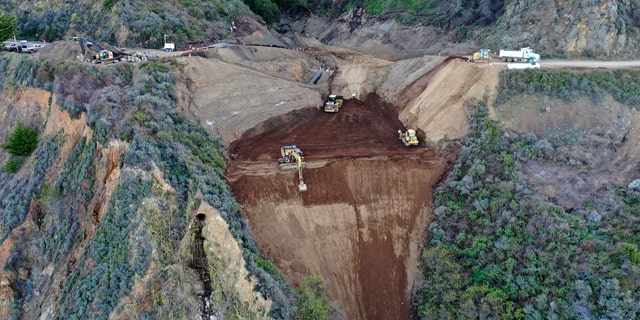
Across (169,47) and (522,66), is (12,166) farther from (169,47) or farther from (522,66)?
(522,66)

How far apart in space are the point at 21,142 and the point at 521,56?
3401cm

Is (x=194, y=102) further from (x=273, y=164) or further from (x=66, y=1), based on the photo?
(x=66, y=1)

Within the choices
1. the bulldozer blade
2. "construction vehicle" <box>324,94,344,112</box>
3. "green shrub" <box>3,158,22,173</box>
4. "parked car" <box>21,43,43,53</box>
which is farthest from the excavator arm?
"parked car" <box>21,43,43,53</box>

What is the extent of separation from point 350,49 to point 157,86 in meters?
32.1

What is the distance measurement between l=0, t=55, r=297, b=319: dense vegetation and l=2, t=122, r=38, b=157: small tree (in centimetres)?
120

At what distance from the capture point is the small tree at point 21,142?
27984 mm

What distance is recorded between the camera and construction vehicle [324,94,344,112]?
36756 millimetres

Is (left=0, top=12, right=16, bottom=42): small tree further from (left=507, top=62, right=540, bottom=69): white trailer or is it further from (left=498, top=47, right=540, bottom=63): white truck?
(left=507, top=62, right=540, bottom=69): white trailer

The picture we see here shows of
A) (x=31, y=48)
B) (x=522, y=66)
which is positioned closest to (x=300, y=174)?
(x=522, y=66)

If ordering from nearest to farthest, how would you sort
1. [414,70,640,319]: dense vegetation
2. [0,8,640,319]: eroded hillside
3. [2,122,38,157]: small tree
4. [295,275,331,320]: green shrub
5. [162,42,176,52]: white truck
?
[414,70,640,319]: dense vegetation → [0,8,640,319]: eroded hillside → [295,275,331,320]: green shrub → [2,122,38,157]: small tree → [162,42,176,52]: white truck

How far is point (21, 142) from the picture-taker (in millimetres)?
28141

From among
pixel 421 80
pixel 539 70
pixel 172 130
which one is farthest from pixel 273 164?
pixel 539 70

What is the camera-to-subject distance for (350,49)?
189 feet

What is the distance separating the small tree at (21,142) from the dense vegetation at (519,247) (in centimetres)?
2403
